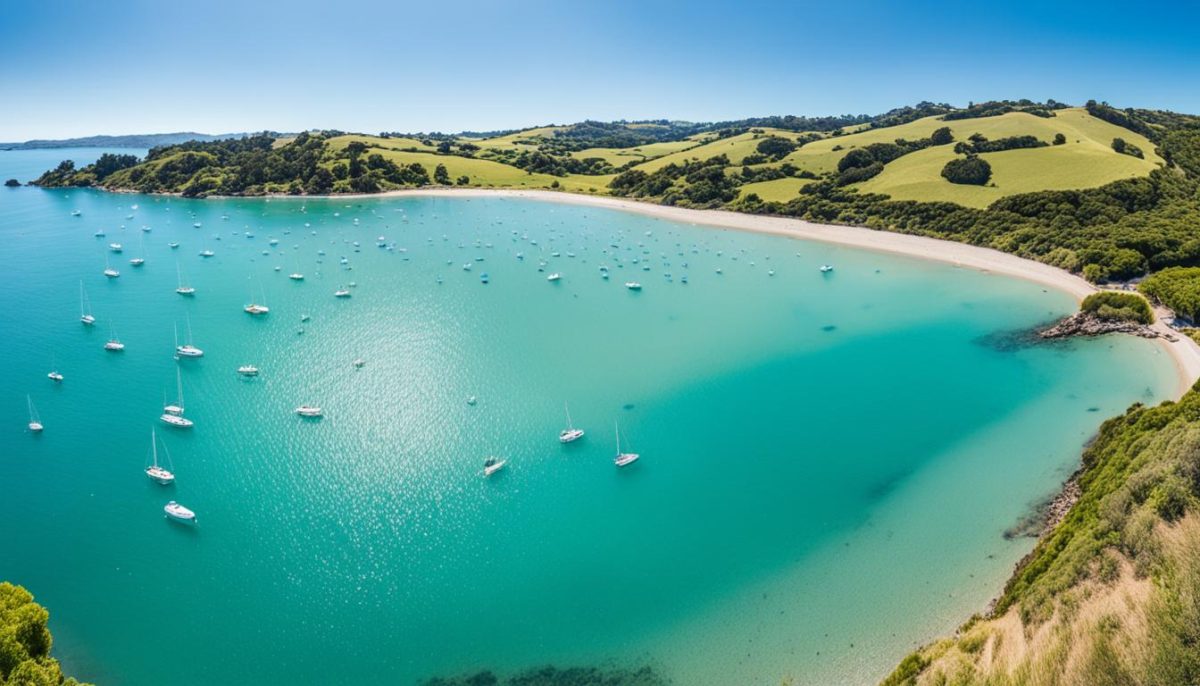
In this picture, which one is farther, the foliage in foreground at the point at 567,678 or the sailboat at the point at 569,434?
the sailboat at the point at 569,434

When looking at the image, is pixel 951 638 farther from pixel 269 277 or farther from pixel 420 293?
pixel 269 277

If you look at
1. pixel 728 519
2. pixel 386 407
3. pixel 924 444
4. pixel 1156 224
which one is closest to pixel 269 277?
pixel 386 407

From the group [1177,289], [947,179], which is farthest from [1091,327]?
[947,179]

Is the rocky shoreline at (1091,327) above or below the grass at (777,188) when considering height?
below

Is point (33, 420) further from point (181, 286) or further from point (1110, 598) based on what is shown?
point (1110, 598)

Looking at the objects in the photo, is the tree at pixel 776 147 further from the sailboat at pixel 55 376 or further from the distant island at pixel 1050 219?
the sailboat at pixel 55 376

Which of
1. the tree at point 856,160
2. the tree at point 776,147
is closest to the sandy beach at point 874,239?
the tree at point 856,160
